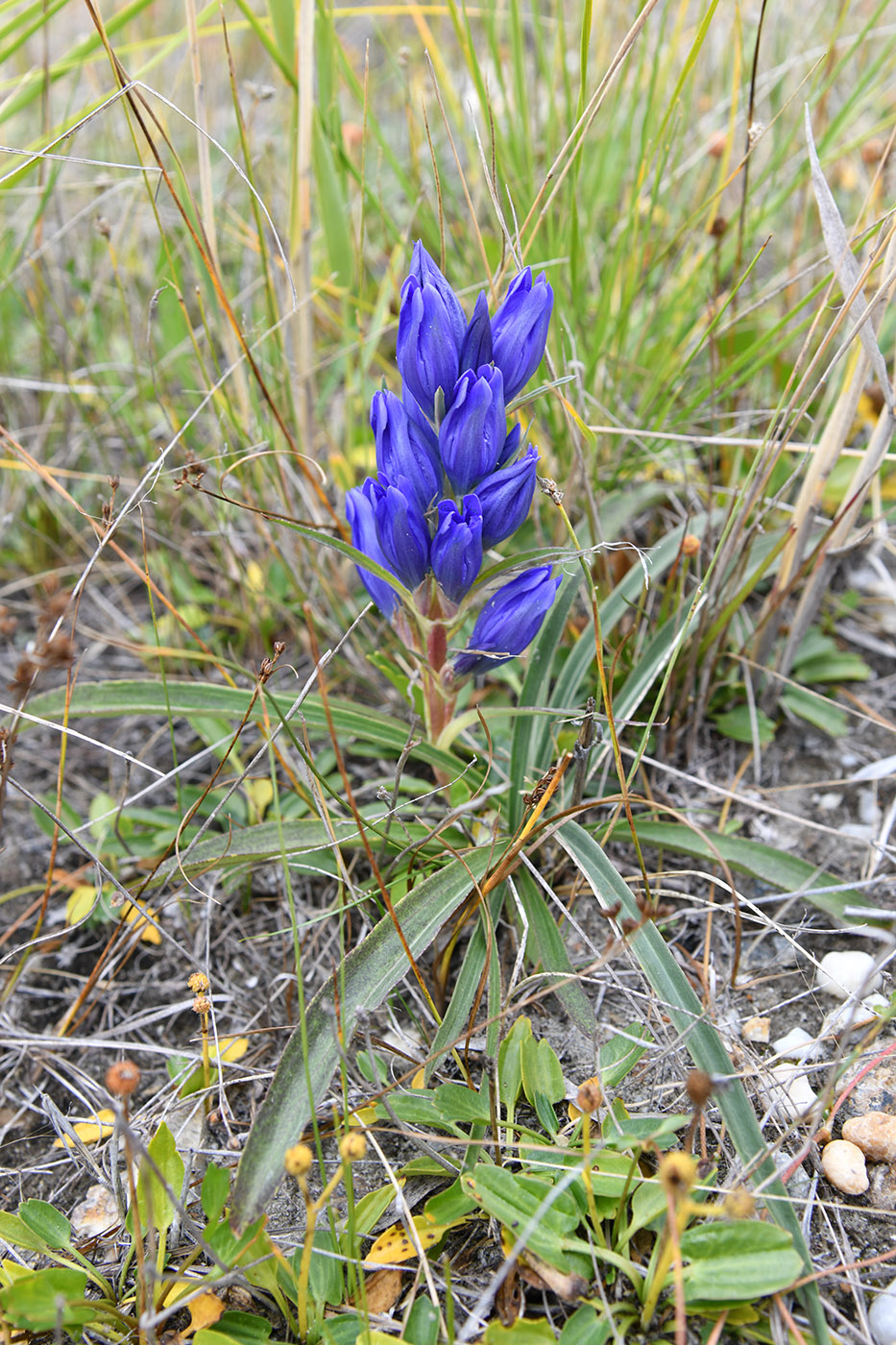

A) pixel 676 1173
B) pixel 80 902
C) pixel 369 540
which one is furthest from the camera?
pixel 80 902

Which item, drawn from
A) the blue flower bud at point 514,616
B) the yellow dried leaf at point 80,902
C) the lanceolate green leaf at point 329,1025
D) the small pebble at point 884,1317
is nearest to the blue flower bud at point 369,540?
the blue flower bud at point 514,616

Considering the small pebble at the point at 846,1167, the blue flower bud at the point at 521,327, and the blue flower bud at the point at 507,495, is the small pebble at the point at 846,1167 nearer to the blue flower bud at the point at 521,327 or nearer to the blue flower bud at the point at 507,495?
the blue flower bud at the point at 507,495

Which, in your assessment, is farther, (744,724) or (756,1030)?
(744,724)

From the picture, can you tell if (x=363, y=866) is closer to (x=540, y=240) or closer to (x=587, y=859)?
(x=587, y=859)

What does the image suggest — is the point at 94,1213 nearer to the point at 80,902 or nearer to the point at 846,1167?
the point at 80,902

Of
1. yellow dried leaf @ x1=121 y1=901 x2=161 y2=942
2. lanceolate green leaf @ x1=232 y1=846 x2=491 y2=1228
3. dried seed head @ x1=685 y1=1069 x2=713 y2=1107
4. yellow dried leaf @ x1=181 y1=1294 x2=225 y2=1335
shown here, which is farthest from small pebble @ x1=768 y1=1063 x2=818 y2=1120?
yellow dried leaf @ x1=121 y1=901 x2=161 y2=942

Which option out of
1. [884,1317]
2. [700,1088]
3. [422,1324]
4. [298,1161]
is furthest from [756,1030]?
[298,1161]
